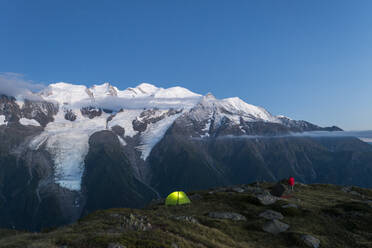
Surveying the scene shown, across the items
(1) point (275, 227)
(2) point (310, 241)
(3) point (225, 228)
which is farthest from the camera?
(1) point (275, 227)

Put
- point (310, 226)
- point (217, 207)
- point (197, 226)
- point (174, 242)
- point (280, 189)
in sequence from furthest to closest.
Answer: point (280, 189) → point (217, 207) → point (310, 226) → point (197, 226) → point (174, 242)

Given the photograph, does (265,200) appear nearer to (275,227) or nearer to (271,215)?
(271,215)

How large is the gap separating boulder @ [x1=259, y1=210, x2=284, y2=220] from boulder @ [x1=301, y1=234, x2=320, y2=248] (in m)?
7.43

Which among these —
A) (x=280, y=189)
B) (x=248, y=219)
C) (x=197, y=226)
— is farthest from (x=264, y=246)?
(x=280, y=189)

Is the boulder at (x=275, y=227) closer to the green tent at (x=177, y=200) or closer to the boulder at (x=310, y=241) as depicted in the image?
the boulder at (x=310, y=241)

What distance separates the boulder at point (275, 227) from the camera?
3291 centimetres

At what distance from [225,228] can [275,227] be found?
6397 millimetres

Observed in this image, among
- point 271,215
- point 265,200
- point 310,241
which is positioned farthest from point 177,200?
point 310,241

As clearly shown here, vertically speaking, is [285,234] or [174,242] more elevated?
[174,242]

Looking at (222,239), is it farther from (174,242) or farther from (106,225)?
(106,225)

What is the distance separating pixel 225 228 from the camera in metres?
32.3

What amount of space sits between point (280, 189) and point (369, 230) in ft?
65.5

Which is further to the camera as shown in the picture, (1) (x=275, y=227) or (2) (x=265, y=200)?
(2) (x=265, y=200)

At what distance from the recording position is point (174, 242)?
23438 mm
